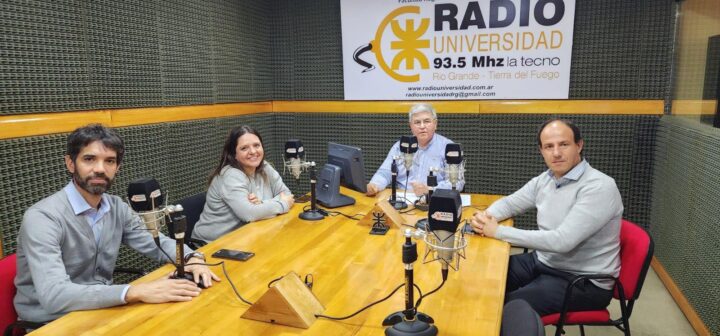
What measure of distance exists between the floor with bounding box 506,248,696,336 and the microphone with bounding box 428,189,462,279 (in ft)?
6.71

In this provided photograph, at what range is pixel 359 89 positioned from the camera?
18.1 feet

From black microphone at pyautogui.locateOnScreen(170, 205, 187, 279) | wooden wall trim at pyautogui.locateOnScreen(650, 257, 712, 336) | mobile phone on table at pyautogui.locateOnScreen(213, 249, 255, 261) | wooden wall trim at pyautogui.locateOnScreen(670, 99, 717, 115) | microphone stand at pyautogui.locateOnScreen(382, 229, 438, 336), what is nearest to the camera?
microphone stand at pyautogui.locateOnScreen(382, 229, 438, 336)

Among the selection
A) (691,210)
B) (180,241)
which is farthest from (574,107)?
(180,241)

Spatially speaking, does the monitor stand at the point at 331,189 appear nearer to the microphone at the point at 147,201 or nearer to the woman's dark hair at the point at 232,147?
the woman's dark hair at the point at 232,147

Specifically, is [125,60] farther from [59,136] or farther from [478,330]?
[478,330]

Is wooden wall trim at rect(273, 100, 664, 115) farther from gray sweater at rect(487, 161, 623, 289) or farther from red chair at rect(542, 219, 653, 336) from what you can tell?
red chair at rect(542, 219, 653, 336)

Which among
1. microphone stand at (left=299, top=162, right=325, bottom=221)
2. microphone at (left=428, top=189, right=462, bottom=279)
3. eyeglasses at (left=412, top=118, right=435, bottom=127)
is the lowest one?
microphone stand at (left=299, top=162, right=325, bottom=221)

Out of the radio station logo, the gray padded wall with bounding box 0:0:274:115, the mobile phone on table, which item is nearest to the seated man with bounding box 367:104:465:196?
the radio station logo

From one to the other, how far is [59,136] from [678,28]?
528cm

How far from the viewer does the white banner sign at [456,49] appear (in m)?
4.74

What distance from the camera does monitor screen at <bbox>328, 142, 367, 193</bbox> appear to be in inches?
130

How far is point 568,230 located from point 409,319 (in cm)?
118

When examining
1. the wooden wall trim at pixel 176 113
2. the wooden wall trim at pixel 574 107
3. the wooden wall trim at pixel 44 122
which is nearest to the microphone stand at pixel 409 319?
the wooden wall trim at pixel 44 122

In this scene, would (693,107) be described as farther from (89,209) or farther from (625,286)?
(89,209)
